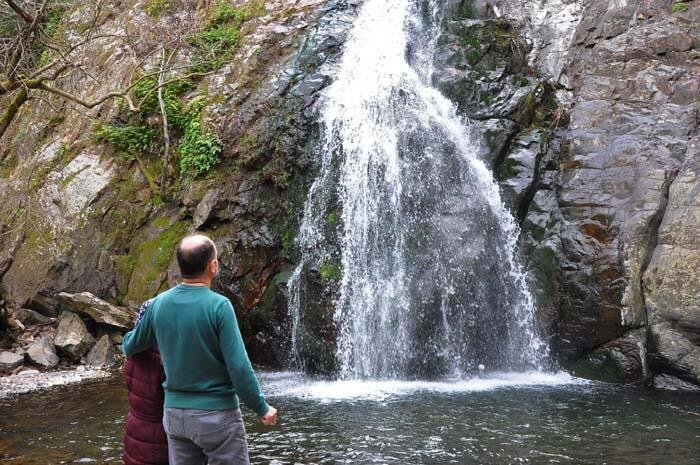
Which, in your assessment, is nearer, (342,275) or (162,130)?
(342,275)

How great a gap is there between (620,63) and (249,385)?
10.0m

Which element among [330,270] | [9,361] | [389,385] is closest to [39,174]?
[9,361]

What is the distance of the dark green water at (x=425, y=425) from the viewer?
550 centimetres

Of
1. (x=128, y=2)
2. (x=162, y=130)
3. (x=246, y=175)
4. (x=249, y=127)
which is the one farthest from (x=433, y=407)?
(x=128, y=2)

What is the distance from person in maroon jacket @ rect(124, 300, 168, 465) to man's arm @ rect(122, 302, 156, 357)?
4cm

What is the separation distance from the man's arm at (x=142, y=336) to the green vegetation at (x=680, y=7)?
36.3 ft

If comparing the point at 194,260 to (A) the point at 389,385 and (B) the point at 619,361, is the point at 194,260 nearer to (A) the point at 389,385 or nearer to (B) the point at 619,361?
(A) the point at 389,385

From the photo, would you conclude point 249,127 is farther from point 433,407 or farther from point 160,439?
point 160,439

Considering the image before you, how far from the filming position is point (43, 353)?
9.73 metres

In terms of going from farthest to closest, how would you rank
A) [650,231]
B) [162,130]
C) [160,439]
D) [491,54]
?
[162,130] → [491,54] → [650,231] → [160,439]

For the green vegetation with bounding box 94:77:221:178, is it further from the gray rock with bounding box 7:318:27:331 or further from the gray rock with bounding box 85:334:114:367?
the gray rock with bounding box 7:318:27:331

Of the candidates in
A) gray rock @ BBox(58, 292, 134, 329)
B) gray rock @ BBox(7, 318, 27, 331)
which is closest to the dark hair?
gray rock @ BBox(58, 292, 134, 329)

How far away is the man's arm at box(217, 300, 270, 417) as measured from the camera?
9.02 ft

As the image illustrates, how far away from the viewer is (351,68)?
1199 cm
